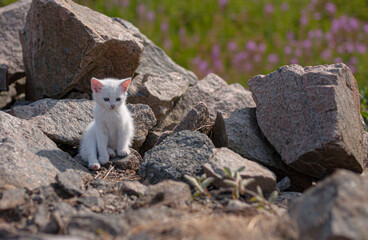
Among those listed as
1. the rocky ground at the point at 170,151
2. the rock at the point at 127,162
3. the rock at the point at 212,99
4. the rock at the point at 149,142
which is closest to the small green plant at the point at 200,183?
the rocky ground at the point at 170,151

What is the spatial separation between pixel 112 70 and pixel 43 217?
283 centimetres

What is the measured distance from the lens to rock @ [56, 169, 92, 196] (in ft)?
9.86

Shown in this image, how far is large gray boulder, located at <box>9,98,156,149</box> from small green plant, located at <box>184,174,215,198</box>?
5.39 feet

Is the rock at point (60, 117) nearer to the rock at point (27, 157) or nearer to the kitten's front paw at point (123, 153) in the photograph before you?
the rock at point (27, 157)

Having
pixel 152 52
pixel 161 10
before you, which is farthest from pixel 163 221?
pixel 161 10

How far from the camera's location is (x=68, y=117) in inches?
173

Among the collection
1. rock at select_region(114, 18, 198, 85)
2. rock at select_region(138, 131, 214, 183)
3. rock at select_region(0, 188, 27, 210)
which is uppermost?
rock at select_region(114, 18, 198, 85)

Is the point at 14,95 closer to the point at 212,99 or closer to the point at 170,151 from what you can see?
the point at 212,99

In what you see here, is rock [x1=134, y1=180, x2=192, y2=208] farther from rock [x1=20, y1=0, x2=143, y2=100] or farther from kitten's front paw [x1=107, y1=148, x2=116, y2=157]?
rock [x1=20, y1=0, x2=143, y2=100]

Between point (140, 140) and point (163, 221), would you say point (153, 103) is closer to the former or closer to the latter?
point (140, 140)

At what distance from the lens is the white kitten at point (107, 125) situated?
4047 millimetres

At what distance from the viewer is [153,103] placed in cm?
506

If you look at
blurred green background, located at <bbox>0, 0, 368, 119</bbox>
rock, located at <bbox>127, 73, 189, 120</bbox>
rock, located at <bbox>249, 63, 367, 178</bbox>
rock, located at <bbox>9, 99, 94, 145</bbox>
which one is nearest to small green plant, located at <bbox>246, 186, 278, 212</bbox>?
rock, located at <bbox>249, 63, 367, 178</bbox>

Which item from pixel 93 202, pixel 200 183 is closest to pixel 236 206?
pixel 200 183
